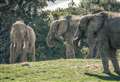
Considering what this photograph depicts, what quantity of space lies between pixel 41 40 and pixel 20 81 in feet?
97.7

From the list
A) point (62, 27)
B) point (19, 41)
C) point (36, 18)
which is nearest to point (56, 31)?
point (62, 27)

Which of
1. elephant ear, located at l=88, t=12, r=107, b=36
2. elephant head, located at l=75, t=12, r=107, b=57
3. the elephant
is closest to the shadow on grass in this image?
elephant head, located at l=75, t=12, r=107, b=57

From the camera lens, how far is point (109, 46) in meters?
15.3

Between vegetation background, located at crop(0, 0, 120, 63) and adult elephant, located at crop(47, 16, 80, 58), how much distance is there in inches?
428

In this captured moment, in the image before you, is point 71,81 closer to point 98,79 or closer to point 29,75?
point 98,79

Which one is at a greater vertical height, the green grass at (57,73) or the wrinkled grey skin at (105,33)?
the wrinkled grey skin at (105,33)

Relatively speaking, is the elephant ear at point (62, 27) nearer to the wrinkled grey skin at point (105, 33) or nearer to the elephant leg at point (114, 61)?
the wrinkled grey skin at point (105, 33)

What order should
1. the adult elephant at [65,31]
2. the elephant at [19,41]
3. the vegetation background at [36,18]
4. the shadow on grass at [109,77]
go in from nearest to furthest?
the shadow on grass at [109,77], the elephant at [19,41], the adult elephant at [65,31], the vegetation background at [36,18]

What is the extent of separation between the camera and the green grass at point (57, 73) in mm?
14180

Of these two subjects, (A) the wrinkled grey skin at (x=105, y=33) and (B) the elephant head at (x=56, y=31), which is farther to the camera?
(B) the elephant head at (x=56, y=31)

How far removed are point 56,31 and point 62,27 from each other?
0.94 metres

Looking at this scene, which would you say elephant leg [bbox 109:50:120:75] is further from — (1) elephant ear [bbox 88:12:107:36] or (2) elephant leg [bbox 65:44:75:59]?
(2) elephant leg [bbox 65:44:75:59]

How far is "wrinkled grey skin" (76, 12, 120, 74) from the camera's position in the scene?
48.8 ft

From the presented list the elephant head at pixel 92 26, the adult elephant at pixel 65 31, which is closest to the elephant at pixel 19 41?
the adult elephant at pixel 65 31
